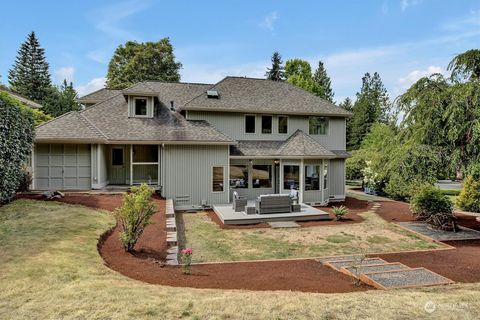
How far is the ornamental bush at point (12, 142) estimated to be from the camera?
11492 millimetres

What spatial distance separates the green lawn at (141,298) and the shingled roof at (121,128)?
32.0 ft

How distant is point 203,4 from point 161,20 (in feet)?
13.3

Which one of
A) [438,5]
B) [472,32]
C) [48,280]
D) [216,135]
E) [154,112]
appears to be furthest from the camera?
[154,112]

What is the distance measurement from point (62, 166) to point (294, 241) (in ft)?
41.7

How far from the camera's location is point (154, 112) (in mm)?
19500

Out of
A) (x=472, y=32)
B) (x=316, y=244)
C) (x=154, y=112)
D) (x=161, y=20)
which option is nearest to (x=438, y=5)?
(x=472, y=32)

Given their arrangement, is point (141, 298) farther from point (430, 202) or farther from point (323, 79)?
point (323, 79)

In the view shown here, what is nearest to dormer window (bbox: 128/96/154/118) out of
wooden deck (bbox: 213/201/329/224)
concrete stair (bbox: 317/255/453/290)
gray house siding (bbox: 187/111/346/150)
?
gray house siding (bbox: 187/111/346/150)

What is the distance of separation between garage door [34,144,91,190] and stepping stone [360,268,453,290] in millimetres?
14847

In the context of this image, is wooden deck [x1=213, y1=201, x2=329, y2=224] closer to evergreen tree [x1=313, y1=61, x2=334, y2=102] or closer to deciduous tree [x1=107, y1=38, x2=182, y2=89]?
deciduous tree [x1=107, y1=38, x2=182, y2=89]

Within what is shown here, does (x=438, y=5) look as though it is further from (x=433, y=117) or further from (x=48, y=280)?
(x=48, y=280)

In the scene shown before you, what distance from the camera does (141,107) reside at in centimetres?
1911

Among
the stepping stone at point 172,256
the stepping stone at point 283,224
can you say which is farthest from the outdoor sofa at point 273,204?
the stepping stone at point 172,256

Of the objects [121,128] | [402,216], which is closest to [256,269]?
[402,216]
